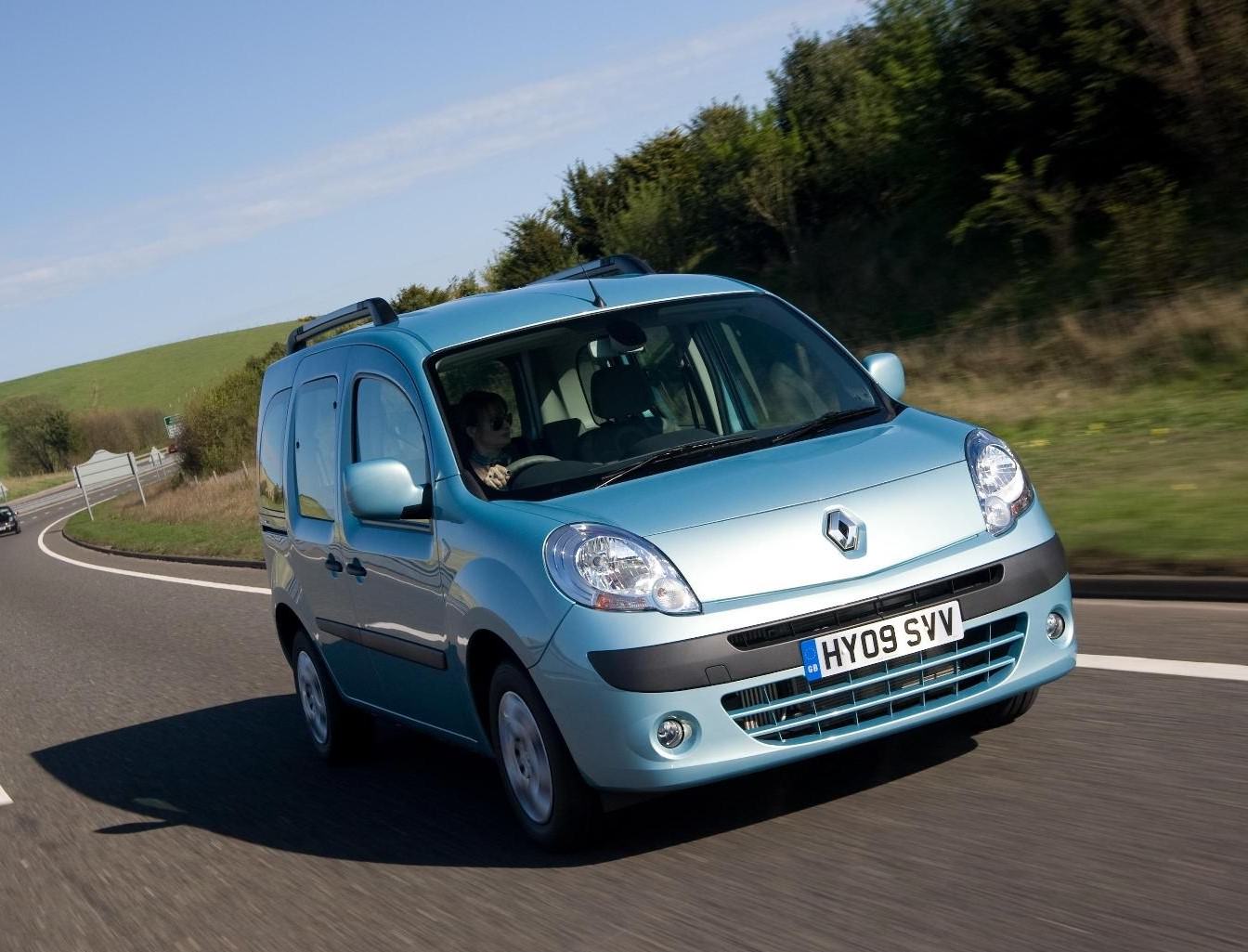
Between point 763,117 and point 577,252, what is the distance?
1108cm

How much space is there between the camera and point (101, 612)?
781 inches

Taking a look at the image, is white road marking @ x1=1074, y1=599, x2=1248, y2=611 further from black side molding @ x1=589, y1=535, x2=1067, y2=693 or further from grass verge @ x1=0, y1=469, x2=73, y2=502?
grass verge @ x1=0, y1=469, x2=73, y2=502

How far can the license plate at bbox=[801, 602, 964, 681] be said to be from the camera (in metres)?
4.70

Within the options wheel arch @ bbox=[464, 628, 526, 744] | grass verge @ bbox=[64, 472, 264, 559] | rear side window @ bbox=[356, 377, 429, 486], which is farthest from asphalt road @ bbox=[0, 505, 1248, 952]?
grass verge @ bbox=[64, 472, 264, 559]

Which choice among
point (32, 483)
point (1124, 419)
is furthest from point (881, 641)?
point (32, 483)

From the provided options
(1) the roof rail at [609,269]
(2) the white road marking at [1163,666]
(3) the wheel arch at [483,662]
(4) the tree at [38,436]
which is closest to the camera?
(3) the wheel arch at [483,662]

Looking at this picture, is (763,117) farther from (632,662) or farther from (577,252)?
(632,662)

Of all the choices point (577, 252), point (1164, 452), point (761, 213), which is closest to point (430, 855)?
point (1164, 452)

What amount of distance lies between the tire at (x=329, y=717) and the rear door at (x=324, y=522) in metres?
0.21

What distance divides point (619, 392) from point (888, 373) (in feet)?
3.32

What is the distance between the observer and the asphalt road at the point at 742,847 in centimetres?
405

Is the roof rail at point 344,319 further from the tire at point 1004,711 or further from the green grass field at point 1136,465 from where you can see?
the green grass field at point 1136,465

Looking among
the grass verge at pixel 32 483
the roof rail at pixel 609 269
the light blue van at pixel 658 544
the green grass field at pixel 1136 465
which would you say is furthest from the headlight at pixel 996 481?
the grass verge at pixel 32 483

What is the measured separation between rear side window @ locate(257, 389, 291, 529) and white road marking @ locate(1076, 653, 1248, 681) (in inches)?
147
